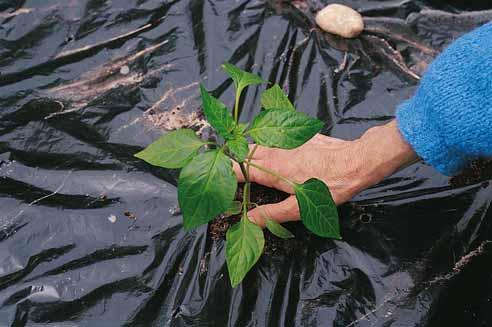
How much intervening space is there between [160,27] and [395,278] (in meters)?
1.10

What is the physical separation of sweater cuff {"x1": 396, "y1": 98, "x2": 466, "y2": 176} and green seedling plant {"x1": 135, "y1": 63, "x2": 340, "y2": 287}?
0.80 feet

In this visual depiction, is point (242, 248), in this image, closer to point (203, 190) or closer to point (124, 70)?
point (203, 190)

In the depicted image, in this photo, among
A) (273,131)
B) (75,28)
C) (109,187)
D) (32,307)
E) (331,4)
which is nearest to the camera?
(273,131)

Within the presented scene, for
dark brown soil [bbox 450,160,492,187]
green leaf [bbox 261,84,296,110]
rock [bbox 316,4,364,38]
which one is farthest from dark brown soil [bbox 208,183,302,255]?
rock [bbox 316,4,364,38]

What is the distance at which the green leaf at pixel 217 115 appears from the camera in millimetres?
939

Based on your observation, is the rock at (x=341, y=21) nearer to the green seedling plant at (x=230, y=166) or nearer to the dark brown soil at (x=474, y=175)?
the dark brown soil at (x=474, y=175)

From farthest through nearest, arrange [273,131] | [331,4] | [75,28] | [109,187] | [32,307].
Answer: [331,4]
[75,28]
[109,187]
[32,307]
[273,131]

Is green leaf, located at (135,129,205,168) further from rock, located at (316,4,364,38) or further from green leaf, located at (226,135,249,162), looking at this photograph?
rock, located at (316,4,364,38)

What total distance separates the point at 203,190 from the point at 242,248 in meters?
0.20

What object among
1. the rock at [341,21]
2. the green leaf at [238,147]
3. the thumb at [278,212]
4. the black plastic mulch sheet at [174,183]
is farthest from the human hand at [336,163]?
the rock at [341,21]

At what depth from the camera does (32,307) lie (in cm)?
119

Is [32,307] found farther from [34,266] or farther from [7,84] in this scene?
[7,84]

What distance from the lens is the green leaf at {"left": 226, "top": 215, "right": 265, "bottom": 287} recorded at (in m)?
1.03

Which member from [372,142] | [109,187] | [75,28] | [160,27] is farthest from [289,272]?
[75,28]
